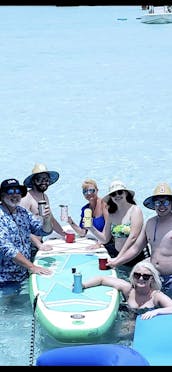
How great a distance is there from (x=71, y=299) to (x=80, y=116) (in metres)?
9.88

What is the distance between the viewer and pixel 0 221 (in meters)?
4.50

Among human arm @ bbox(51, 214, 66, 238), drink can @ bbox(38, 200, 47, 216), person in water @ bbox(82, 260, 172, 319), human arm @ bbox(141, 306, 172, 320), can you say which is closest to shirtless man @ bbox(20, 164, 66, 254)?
human arm @ bbox(51, 214, 66, 238)

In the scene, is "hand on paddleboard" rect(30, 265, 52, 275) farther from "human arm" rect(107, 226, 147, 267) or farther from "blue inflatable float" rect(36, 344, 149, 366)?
"blue inflatable float" rect(36, 344, 149, 366)

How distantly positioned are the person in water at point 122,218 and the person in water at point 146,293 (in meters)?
0.68

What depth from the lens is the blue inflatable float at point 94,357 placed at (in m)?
1.74

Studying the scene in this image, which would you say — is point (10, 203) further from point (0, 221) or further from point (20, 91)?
point (20, 91)

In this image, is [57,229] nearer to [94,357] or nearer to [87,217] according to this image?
[87,217]

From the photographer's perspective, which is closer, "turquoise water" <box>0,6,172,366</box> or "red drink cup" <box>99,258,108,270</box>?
"red drink cup" <box>99,258,108,270</box>

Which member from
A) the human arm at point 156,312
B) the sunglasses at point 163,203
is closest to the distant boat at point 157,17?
the sunglasses at point 163,203

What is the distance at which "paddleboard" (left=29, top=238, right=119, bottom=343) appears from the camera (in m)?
3.62

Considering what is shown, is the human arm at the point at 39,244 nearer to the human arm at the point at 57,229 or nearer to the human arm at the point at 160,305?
the human arm at the point at 57,229

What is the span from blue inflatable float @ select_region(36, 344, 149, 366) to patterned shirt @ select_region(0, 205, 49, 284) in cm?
249

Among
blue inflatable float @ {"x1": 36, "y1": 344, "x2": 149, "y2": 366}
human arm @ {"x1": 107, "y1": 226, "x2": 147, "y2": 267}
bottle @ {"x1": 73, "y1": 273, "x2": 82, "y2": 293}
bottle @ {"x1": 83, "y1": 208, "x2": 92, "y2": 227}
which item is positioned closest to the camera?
blue inflatable float @ {"x1": 36, "y1": 344, "x2": 149, "y2": 366}

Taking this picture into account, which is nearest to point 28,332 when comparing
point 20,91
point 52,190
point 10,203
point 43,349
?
point 43,349
